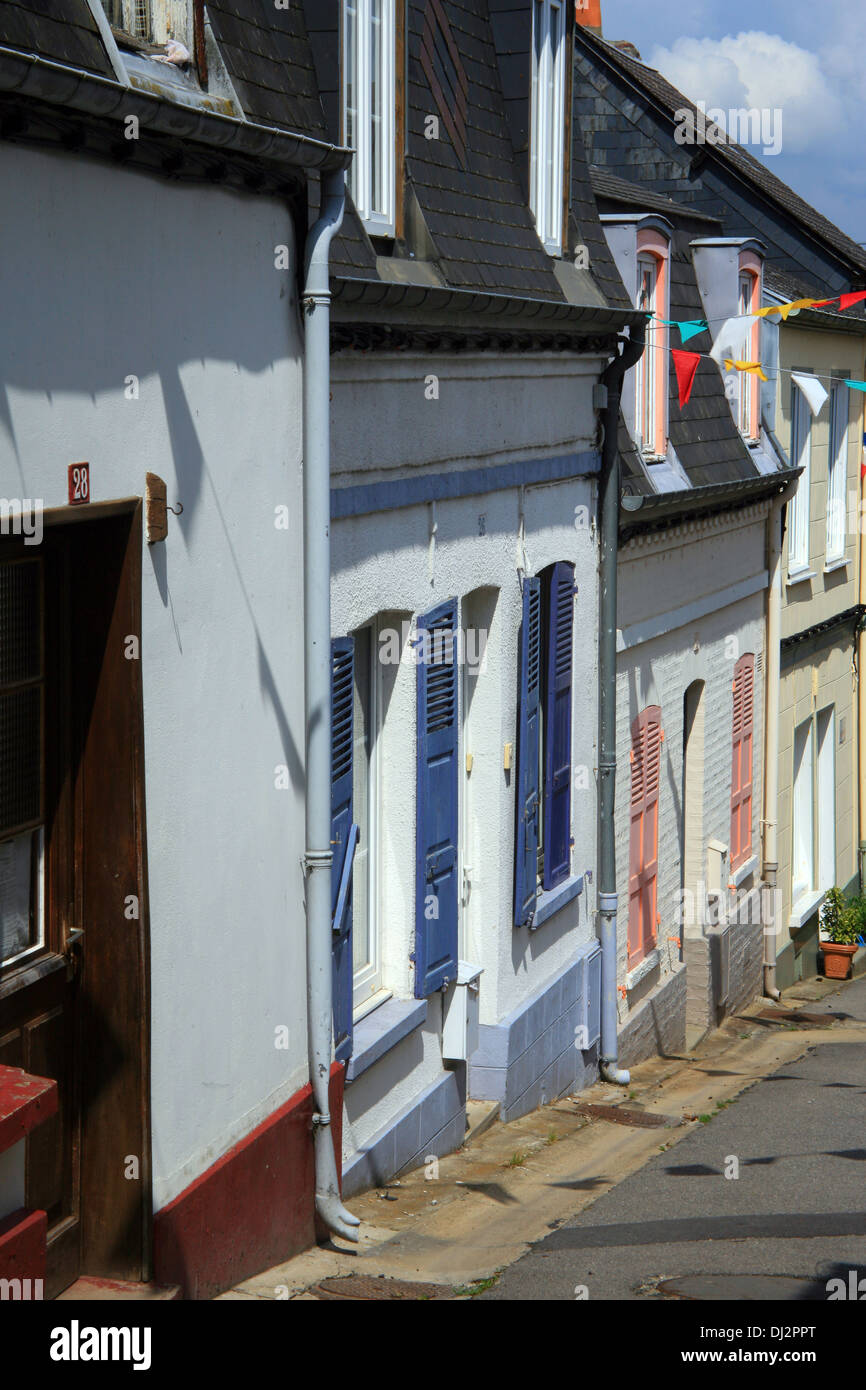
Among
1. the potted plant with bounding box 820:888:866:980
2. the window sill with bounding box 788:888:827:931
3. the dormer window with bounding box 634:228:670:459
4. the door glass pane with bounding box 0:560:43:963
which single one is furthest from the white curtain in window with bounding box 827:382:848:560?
the door glass pane with bounding box 0:560:43:963

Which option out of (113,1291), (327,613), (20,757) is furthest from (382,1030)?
(20,757)

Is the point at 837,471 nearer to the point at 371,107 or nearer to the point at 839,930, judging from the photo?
the point at 839,930

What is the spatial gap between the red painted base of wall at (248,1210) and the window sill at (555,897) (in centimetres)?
312

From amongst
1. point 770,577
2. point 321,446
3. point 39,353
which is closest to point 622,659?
point 770,577

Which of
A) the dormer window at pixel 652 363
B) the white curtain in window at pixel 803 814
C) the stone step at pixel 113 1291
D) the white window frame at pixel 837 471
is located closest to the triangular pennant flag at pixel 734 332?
the dormer window at pixel 652 363

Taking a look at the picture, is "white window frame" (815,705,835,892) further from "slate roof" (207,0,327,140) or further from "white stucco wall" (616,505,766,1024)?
"slate roof" (207,0,327,140)

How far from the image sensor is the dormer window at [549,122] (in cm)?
925

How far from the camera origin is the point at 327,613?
6090 mm

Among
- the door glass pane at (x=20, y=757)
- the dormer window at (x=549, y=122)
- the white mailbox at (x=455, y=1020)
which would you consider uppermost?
the dormer window at (x=549, y=122)

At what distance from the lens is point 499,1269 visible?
625cm

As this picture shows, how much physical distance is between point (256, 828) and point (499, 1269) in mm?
1965

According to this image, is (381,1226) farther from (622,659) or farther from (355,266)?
(622,659)

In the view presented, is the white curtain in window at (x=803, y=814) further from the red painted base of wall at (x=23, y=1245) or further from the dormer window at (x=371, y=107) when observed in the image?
the red painted base of wall at (x=23, y=1245)

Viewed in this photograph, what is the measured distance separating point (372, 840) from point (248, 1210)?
2252mm
